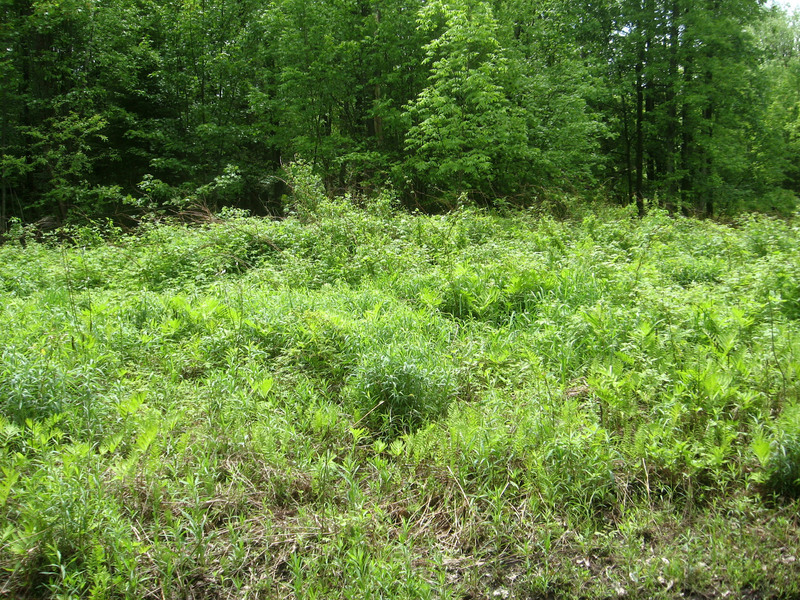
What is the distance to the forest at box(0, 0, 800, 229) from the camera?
560 inches

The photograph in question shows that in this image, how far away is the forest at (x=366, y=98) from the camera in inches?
560

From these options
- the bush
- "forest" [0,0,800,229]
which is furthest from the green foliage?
"forest" [0,0,800,229]

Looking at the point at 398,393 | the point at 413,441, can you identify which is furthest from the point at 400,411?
the point at 413,441

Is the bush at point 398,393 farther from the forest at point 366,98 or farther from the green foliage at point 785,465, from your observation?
the forest at point 366,98

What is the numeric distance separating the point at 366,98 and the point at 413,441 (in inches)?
616

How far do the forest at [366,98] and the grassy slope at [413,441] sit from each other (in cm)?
875

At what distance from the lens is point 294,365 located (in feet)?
15.0

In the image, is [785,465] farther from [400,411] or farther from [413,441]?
[400,411]

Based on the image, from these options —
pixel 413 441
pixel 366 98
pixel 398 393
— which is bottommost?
pixel 413 441

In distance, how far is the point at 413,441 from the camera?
3492 mm

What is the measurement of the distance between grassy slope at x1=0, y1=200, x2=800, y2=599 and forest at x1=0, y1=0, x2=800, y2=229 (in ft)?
28.7

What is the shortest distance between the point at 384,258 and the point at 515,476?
462 centimetres

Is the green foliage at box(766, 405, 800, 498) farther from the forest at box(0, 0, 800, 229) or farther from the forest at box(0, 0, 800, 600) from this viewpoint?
the forest at box(0, 0, 800, 229)

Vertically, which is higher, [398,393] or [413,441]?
[398,393]
